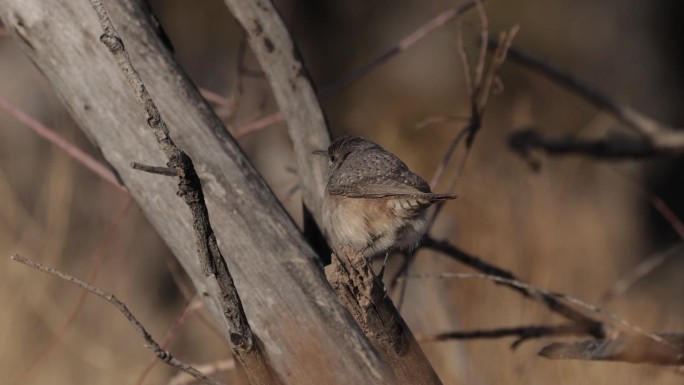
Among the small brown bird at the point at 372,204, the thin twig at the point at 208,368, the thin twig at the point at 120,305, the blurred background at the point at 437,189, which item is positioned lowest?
the blurred background at the point at 437,189

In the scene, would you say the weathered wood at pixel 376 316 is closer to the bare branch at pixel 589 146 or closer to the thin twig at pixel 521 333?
the thin twig at pixel 521 333

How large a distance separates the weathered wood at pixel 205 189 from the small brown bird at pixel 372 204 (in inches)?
18.8

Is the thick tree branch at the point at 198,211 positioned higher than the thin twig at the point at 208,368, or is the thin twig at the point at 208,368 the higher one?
the thick tree branch at the point at 198,211

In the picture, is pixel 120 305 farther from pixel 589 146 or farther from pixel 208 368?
pixel 589 146

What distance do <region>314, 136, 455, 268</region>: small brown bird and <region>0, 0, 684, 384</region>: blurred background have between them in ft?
0.87

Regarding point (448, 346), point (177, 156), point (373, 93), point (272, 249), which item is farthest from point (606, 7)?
point (177, 156)

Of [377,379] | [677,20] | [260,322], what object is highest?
[260,322]

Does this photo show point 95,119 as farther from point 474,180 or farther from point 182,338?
point 182,338

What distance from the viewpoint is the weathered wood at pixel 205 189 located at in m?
2.90

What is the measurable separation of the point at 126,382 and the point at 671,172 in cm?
816

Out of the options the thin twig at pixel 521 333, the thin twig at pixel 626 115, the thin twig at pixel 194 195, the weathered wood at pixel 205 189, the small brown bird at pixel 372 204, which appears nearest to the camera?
the thin twig at pixel 194 195

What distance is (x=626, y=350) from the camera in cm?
334

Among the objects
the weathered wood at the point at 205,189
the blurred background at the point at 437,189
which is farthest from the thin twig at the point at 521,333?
the weathered wood at the point at 205,189

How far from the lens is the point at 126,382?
6.16 meters
